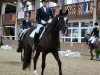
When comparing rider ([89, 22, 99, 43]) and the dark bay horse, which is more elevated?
the dark bay horse

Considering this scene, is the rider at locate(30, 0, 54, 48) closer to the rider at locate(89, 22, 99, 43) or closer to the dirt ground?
the dirt ground

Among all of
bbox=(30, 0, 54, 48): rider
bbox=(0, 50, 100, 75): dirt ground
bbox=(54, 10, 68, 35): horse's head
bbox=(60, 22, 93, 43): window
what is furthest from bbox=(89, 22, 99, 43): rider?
bbox=(54, 10, 68, 35): horse's head

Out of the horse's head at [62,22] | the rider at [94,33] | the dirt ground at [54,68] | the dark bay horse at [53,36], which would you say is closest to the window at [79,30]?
the rider at [94,33]

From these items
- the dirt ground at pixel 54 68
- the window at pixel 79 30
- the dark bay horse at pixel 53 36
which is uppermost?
the dark bay horse at pixel 53 36

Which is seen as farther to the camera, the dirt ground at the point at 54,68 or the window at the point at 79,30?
the window at the point at 79,30

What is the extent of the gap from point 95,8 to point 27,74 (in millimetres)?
17910

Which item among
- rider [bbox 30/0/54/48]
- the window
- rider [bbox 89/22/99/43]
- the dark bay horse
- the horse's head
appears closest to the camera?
the horse's head

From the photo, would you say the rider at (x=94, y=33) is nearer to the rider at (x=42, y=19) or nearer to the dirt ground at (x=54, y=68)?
the dirt ground at (x=54, y=68)

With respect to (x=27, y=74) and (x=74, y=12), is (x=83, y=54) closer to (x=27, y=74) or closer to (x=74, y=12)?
(x=74, y=12)

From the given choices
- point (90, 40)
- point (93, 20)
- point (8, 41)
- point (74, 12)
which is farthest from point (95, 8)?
point (8, 41)

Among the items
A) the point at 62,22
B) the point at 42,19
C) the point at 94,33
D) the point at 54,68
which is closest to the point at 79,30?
the point at 94,33

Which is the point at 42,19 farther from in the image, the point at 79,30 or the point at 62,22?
the point at 79,30

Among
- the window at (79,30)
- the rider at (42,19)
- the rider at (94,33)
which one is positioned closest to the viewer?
the rider at (42,19)

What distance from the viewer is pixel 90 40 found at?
23000 mm
